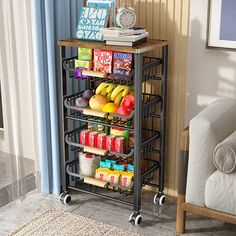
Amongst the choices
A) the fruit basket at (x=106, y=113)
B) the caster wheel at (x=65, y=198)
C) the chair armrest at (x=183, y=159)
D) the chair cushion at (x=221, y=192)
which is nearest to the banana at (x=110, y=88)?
the fruit basket at (x=106, y=113)

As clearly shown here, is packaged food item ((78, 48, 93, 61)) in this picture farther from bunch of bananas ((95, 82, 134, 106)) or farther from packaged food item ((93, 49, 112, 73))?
bunch of bananas ((95, 82, 134, 106))

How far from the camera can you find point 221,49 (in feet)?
9.16

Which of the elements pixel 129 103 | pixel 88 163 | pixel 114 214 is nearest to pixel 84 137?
pixel 88 163

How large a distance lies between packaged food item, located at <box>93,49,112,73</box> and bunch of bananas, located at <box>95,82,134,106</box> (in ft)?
0.56

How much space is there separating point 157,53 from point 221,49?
43cm

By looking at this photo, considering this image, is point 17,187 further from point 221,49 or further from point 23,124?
point 221,49

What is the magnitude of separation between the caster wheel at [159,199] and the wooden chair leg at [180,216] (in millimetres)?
372

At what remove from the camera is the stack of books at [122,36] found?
2625 mm

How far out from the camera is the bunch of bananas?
283 cm

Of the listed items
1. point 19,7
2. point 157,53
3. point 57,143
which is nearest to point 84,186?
point 57,143

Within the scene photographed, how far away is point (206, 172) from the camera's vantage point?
8.13ft

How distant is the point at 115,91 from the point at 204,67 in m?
0.58

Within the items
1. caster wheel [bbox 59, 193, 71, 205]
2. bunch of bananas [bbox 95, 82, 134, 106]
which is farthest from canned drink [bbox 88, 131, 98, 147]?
caster wheel [bbox 59, 193, 71, 205]

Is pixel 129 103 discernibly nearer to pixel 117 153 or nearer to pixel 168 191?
pixel 117 153
